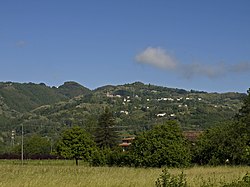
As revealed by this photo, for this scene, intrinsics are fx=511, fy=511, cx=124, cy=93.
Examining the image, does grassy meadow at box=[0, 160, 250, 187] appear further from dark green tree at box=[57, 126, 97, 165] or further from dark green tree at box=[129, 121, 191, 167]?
dark green tree at box=[57, 126, 97, 165]

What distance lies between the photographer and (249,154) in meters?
13.8

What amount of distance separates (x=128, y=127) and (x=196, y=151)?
132 meters

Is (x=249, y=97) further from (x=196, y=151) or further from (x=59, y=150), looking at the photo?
(x=59, y=150)

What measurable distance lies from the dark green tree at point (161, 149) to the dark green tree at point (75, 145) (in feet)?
48.2

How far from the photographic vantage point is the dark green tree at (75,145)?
56.8 metres

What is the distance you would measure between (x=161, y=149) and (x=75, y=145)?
688 inches

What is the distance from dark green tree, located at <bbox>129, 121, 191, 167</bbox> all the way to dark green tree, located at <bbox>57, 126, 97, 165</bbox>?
48.2 feet

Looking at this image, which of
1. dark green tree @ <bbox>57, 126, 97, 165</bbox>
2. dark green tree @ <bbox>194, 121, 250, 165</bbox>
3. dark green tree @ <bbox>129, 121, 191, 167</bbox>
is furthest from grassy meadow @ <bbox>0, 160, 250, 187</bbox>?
dark green tree @ <bbox>57, 126, 97, 165</bbox>

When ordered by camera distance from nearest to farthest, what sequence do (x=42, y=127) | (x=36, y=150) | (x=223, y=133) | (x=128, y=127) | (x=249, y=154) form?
(x=249, y=154) → (x=223, y=133) → (x=36, y=150) → (x=128, y=127) → (x=42, y=127)

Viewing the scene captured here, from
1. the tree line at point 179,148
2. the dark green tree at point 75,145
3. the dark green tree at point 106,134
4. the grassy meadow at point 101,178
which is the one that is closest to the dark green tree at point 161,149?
the tree line at point 179,148

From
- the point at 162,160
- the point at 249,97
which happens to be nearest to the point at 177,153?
the point at 162,160

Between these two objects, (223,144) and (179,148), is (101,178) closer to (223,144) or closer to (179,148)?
(179,148)

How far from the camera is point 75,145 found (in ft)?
186

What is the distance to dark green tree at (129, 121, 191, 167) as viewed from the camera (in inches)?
1628
